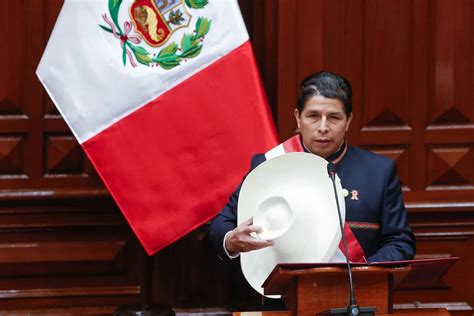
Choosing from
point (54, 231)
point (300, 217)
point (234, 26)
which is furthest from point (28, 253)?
point (300, 217)

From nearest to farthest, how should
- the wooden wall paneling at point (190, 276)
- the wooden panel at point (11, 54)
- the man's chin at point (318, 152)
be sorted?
the man's chin at point (318, 152) < the wooden panel at point (11, 54) < the wooden wall paneling at point (190, 276)

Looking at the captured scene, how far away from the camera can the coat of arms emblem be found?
3.54 m

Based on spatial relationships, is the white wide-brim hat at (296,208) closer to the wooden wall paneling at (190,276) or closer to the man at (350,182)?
the man at (350,182)

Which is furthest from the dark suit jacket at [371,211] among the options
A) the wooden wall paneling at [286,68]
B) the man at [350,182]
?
the wooden wall paneling at [286,68]

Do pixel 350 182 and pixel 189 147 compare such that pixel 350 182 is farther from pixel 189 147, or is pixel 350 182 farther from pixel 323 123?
pixel 189 147

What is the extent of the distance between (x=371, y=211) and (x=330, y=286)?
2.03 ft

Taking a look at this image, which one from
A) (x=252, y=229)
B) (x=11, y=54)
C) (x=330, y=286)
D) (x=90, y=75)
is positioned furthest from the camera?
(x=11, y=54)

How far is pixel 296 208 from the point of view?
289cm

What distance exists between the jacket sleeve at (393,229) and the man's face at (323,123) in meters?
0.23

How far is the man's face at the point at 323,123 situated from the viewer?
3.23 metres

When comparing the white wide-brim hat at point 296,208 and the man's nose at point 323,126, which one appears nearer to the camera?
the white wide-brim hat at point 296,208

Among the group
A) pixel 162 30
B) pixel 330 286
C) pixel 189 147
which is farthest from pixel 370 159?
pixel 162 30

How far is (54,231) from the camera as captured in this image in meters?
3.99

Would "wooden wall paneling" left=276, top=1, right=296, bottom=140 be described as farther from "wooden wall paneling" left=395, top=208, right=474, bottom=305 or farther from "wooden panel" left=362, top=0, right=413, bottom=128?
"wooden wall paneling" left=395, top=208, right=474, bottom=305
